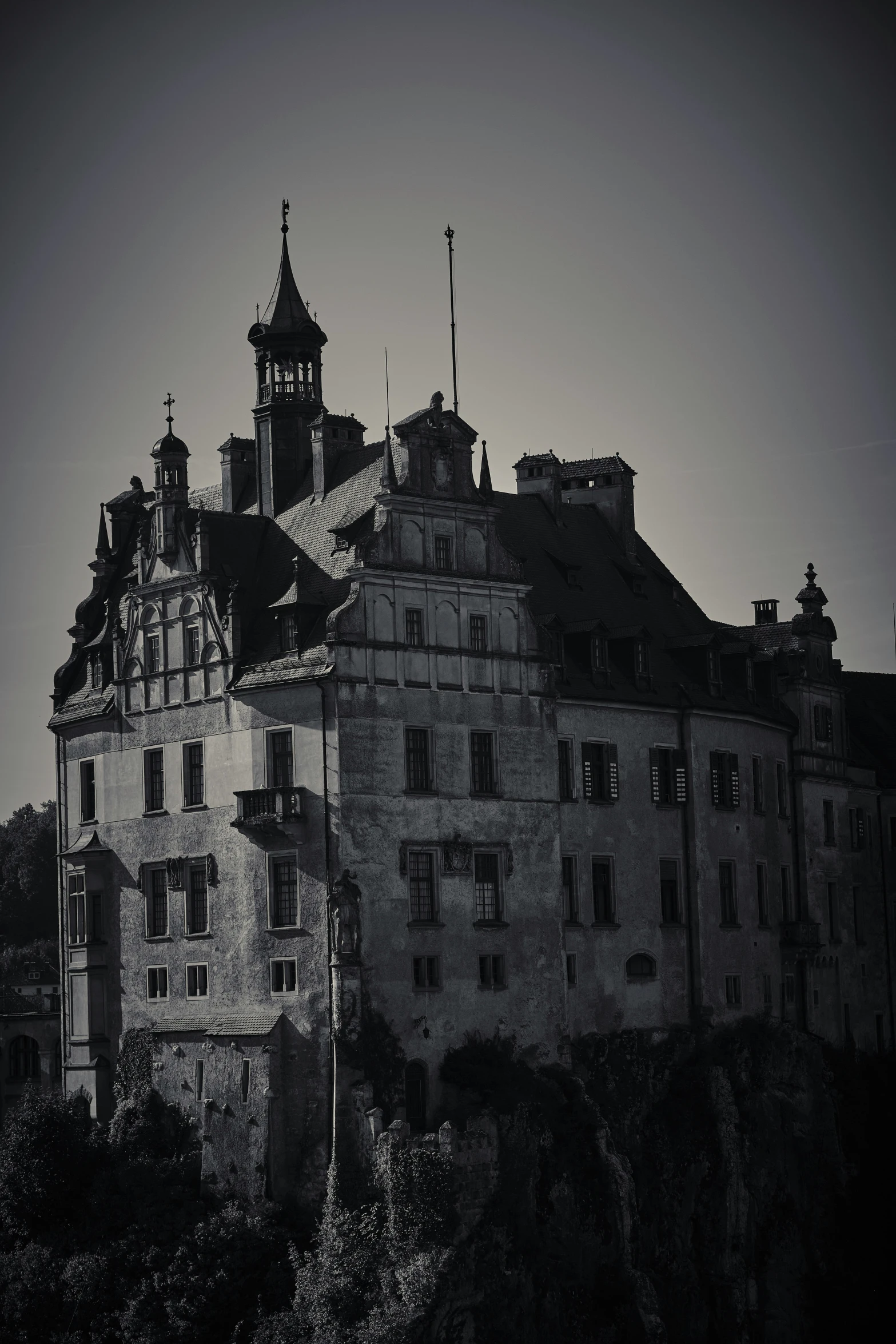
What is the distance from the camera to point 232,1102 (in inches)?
2953

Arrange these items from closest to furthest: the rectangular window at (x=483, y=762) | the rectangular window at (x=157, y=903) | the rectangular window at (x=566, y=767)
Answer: the rectangular window at (x=483, y=762), the rectangular window at (x=157, y=903), the rectangular window at (x=566, y=767)

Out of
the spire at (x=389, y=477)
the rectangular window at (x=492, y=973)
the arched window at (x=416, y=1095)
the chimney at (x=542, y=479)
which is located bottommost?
the arched window at (x=416, y=1095)

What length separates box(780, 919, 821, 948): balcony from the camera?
93.6m

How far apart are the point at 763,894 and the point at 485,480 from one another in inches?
877

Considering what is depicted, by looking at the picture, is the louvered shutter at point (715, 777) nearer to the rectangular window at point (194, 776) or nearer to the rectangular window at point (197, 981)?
the rectangular window at point (194, 776)

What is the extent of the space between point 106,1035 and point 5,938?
6041 cm

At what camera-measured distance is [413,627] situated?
77.9m

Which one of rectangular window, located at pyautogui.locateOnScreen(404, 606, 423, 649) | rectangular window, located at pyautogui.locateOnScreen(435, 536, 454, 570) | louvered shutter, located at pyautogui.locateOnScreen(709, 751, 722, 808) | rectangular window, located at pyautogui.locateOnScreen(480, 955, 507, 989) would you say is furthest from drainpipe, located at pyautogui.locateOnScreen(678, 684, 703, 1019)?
rectangular window, located at pyautogui.locateOnScreen(404, 606, 423, 649)


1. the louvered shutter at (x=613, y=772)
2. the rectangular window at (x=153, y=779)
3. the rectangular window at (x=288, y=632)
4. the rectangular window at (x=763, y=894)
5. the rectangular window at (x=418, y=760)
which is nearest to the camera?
the rectangular window at (x=418, y=760)

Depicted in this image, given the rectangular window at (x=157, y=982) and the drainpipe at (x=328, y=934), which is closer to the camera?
the drainpipe at (x=328, y=934)

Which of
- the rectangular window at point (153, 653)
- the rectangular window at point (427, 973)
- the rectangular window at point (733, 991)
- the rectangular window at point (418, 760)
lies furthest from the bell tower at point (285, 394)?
the rectangular window at point (733, 991)

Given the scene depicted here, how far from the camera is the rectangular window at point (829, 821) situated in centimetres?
9906

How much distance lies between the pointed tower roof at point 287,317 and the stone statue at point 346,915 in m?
23.0

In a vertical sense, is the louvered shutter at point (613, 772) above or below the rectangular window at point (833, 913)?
above
